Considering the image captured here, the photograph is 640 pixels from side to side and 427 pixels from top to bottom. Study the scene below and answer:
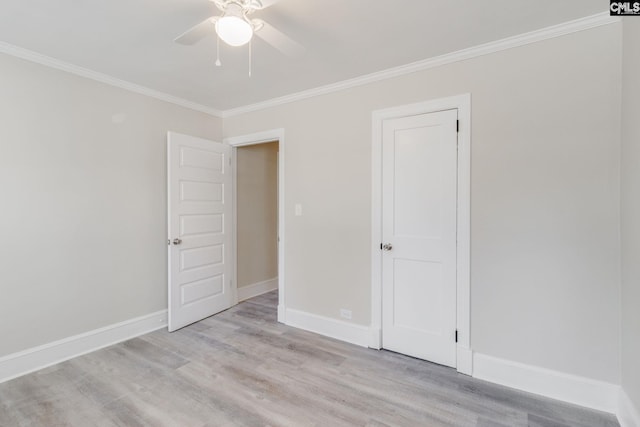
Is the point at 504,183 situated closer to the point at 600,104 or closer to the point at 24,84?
the point at 600,104

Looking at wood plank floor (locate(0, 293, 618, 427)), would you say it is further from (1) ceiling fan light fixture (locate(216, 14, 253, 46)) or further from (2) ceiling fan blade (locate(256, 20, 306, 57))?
(2) ceiling fan blade (locate(256, 20, 306, 57))

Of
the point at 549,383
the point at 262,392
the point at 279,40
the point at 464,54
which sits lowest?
the point at 262,392

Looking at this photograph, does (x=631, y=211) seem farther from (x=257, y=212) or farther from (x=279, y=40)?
(x=257, y=212)

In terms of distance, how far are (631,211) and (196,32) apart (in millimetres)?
2665

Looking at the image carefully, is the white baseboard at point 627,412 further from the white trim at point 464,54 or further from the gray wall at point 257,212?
the gray wall at point 257,212

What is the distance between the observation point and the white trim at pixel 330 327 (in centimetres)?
281

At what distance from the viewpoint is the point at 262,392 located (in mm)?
2092

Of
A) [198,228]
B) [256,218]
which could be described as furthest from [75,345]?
[256,218]

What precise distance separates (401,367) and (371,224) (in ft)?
4.05

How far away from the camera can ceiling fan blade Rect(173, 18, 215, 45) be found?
154 cm

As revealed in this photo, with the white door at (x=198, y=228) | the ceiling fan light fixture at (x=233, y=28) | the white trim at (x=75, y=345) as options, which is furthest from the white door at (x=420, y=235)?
the white trim at (x=75, y=345)

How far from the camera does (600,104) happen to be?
1883 mm

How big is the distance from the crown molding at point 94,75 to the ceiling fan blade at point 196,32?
1.62 m

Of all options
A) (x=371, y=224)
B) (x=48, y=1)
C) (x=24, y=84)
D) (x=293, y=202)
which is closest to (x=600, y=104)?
(x=371, y=224)
